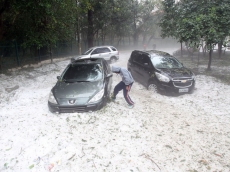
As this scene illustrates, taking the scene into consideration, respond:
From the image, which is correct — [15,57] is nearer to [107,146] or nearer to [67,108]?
[67,108]

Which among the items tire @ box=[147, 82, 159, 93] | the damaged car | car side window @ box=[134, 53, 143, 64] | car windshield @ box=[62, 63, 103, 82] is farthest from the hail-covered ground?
car side window @ box=[134, 53, 143, 64]

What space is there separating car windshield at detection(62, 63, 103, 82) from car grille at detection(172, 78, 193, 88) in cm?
297

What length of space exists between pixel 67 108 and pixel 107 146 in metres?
1.77

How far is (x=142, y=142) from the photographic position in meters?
4.27

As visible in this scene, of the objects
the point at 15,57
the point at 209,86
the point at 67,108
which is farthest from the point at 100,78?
the point at 15,57

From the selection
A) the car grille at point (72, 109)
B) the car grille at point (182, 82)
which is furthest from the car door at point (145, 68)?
the car grille at point (72, 109)

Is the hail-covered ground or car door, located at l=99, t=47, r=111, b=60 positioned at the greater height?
car door, located at l=99, t=47, r=111, b=60

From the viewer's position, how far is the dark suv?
7.12m

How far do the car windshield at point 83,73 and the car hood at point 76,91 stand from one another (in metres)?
0.25

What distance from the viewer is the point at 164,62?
8195mm

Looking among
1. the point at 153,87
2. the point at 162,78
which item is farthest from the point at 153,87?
the point at 162,78

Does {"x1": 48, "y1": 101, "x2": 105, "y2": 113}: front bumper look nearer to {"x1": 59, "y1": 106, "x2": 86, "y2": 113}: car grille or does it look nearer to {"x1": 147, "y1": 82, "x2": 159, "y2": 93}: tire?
{"x1": 59, "y1": 106, "x2": 86, "y2": 113}: car grille

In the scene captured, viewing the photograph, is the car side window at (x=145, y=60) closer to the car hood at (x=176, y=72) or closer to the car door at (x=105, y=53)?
the car hood at (x=176, y=72)

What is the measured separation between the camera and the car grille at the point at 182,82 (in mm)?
7078
